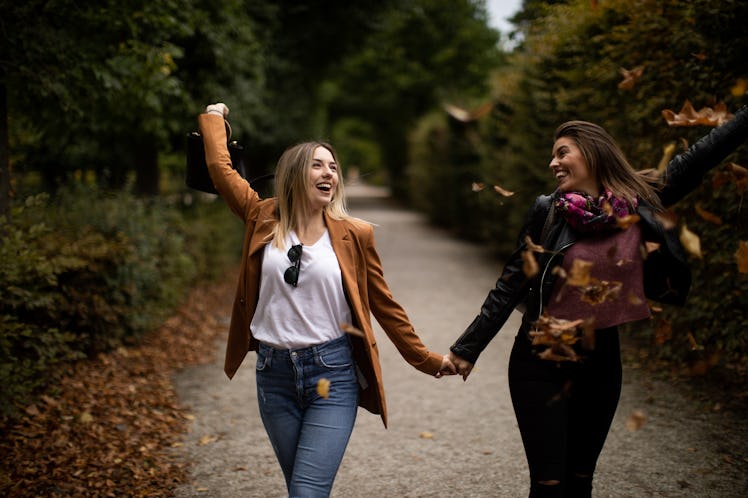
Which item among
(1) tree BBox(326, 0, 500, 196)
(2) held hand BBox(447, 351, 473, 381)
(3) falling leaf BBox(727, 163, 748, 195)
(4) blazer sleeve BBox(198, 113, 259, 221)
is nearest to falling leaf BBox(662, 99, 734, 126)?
(3) falling leaf BBox(727, 163, 748, 195)

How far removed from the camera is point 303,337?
2.76 metres

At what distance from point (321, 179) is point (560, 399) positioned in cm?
137

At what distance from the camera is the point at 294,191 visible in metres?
2.92

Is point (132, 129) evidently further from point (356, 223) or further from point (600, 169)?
point (600, 169)

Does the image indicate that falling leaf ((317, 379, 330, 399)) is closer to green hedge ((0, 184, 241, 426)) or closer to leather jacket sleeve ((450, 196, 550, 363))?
leather jacket sleeve ((450, 196, 550, 363))

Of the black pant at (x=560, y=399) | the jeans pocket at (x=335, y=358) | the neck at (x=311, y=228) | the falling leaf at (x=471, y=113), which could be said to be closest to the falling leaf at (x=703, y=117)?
the black pant at (x=560, y=399)

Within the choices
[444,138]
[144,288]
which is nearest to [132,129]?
[144,288]

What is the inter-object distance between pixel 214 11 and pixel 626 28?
5.43 metres

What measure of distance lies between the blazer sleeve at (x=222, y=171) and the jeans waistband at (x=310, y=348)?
2.04ft

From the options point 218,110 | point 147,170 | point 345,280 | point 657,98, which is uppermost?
point 657,98

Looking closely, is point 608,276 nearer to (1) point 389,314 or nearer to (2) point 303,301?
(1) point 389,314

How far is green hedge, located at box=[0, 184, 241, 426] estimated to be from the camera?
4.45 meters

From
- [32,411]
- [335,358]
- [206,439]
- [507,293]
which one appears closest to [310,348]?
[335,358]

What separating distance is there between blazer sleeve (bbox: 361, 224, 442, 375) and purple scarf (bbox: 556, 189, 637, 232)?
833 millimetres
